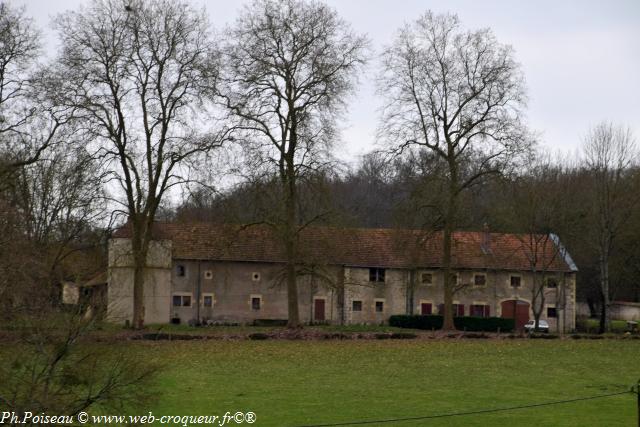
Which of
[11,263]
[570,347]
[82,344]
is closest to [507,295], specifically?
[570,347]

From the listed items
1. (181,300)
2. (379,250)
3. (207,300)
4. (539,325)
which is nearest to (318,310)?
(379,250)

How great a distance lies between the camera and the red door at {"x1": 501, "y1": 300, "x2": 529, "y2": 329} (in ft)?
174

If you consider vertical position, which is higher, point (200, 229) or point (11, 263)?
point (200, 229)

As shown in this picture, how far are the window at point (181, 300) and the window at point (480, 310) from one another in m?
17.7

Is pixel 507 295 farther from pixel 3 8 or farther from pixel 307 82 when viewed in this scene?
pixel 3 8

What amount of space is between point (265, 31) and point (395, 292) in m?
20.0

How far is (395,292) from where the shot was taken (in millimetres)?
52531

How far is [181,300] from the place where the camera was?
167ft

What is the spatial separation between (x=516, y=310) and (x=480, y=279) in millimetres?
3015

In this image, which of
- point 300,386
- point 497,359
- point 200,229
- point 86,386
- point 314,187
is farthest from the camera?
point 200,229

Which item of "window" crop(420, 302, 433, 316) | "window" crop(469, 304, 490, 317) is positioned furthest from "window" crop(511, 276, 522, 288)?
"window" crop(420, 302, 433, 316)

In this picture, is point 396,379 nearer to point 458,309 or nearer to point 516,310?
point 458,309

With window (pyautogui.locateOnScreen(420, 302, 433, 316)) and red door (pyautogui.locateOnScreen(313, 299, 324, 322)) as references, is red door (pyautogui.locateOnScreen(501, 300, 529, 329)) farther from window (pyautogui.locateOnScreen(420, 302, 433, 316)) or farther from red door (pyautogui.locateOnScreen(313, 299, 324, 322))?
red door (pyautogui.locateOnScreen(313, 299, 324, 322))

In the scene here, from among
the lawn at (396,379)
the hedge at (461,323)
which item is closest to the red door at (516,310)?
the hedge at (461,323)
